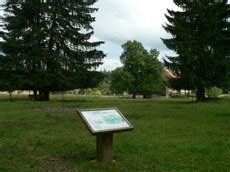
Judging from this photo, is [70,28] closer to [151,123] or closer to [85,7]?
[85,7]

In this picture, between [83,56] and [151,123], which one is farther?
[83,56]

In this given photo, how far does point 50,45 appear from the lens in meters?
42.8

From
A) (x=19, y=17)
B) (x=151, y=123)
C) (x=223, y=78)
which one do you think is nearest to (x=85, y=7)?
(x=19, y=17)

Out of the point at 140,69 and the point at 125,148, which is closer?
the point at 125,148

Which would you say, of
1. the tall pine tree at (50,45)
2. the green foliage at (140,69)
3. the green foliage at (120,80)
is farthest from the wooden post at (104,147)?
the green foliage at (140,69)

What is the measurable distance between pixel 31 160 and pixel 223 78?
3387cm

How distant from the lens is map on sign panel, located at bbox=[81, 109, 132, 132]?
9.60 meters

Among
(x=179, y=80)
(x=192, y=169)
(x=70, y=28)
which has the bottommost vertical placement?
(x=192, y=169)

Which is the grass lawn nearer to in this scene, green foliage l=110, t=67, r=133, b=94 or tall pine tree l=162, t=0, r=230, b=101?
tall pine tree l=162, t=0, r=230, b=101

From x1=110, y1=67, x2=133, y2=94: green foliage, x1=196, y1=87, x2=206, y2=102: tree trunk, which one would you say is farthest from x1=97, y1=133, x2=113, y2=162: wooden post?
x1=110, y1=67, x2=133, y2=94: green foliage

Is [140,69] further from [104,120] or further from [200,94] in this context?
[104,120]

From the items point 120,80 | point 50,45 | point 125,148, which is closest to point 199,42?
point 50,45

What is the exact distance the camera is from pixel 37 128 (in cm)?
1627

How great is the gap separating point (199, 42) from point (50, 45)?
13791 mm
